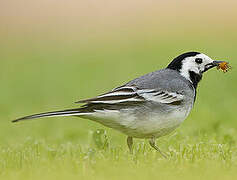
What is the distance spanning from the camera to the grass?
726 cm

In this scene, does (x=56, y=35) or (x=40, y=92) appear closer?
(x=40, y=92)

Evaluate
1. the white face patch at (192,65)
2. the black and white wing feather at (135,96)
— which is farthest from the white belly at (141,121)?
the white face patch at (192,65)

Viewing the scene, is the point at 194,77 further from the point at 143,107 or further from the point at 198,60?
the point at 143,107

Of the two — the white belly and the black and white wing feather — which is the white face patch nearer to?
the black and white wing feather

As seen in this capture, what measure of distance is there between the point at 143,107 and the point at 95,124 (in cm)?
635

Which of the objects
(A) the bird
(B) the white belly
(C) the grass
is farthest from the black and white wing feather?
(C) the grass

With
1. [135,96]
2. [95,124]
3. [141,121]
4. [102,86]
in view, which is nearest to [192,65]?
[135,96]

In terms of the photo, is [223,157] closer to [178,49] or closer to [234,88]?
[234,88]

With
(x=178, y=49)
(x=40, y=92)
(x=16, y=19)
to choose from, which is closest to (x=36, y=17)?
(x=16, y=19)

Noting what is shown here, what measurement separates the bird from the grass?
0.40 m

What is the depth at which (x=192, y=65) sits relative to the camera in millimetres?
9328

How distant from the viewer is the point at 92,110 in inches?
317

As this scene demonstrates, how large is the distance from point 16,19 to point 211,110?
898 inches

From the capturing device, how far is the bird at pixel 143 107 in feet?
26.4
